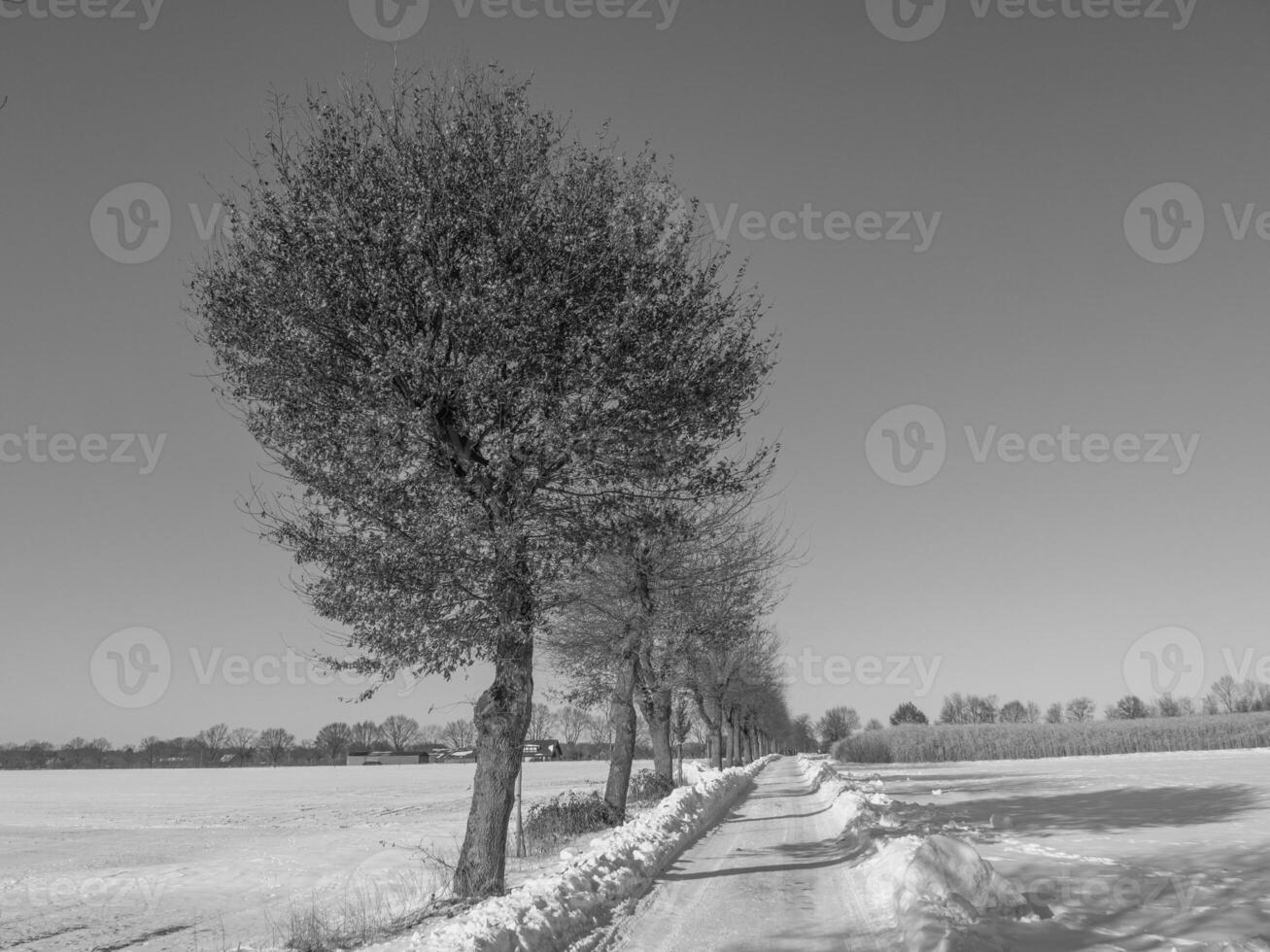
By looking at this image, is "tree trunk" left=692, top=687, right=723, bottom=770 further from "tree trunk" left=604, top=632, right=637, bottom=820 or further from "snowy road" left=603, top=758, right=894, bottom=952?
"snowy road" left=603, top=758, right=894, bottom=952

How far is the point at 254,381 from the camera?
13227 millimetres

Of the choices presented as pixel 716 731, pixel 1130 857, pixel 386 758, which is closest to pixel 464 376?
pixel 1130 857

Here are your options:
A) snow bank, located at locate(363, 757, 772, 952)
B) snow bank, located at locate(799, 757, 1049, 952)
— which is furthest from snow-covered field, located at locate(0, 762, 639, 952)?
snow bank, located at locate(799, 757, 1049, 952)

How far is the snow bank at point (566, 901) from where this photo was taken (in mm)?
7965

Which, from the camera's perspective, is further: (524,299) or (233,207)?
(233,207)

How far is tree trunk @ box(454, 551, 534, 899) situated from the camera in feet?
41.4

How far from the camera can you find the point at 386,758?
7249 inches

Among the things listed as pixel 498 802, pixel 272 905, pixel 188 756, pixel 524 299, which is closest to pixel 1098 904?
pixel 498 802

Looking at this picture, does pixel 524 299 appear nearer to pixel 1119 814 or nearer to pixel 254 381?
pixel 254 381

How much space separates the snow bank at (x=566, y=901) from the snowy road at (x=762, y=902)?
1.17ft

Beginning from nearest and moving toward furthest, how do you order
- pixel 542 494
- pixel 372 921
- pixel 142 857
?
pixel 372 921
pixel 542 494
pixel 142 857

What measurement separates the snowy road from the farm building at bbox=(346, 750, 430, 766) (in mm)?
174541

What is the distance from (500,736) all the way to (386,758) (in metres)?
187

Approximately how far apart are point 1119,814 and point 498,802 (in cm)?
1701
